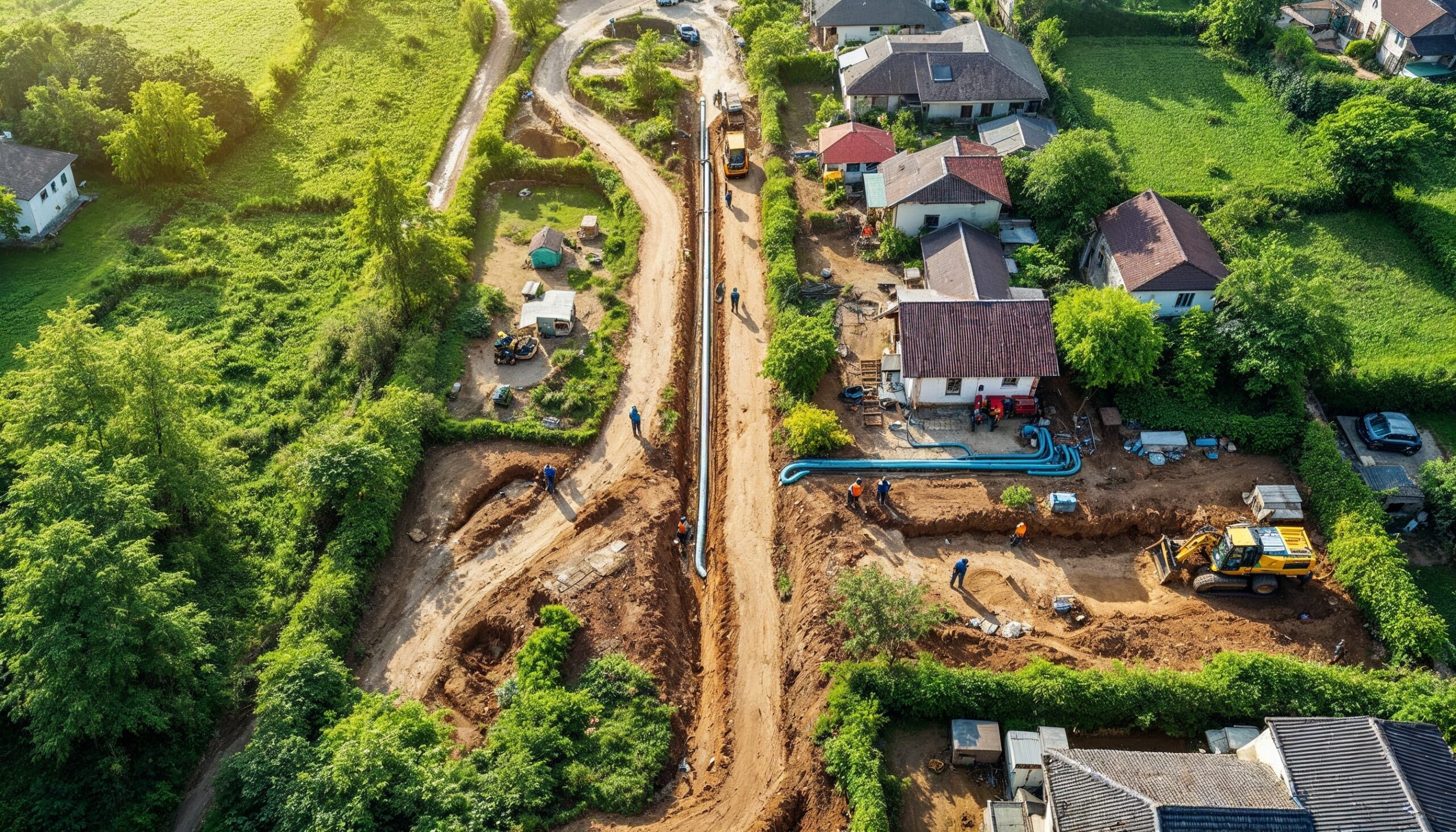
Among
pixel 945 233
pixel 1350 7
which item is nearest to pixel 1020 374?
pixel 945 233

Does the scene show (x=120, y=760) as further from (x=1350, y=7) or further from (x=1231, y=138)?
(x=1350, y=7)

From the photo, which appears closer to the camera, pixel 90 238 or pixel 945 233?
pixel 945 233

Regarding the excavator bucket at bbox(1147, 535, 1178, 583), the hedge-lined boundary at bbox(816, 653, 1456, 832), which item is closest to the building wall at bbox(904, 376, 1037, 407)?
the excavator bucket at bbox(1147, 535, 1178, 583)

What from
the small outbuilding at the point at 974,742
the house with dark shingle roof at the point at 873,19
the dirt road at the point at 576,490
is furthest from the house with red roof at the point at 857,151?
the small outbuilding at the point at 974,742

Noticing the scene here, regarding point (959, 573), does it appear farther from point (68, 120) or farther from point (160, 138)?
point (68, 120)

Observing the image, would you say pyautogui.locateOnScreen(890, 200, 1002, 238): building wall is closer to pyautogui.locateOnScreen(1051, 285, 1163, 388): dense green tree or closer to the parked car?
pyautogui.locateOnScreen(1051, 285, 1163, 388): dense green tree

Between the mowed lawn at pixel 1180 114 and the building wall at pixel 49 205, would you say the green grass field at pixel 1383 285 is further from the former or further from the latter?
the building wall at pixel 49 205
